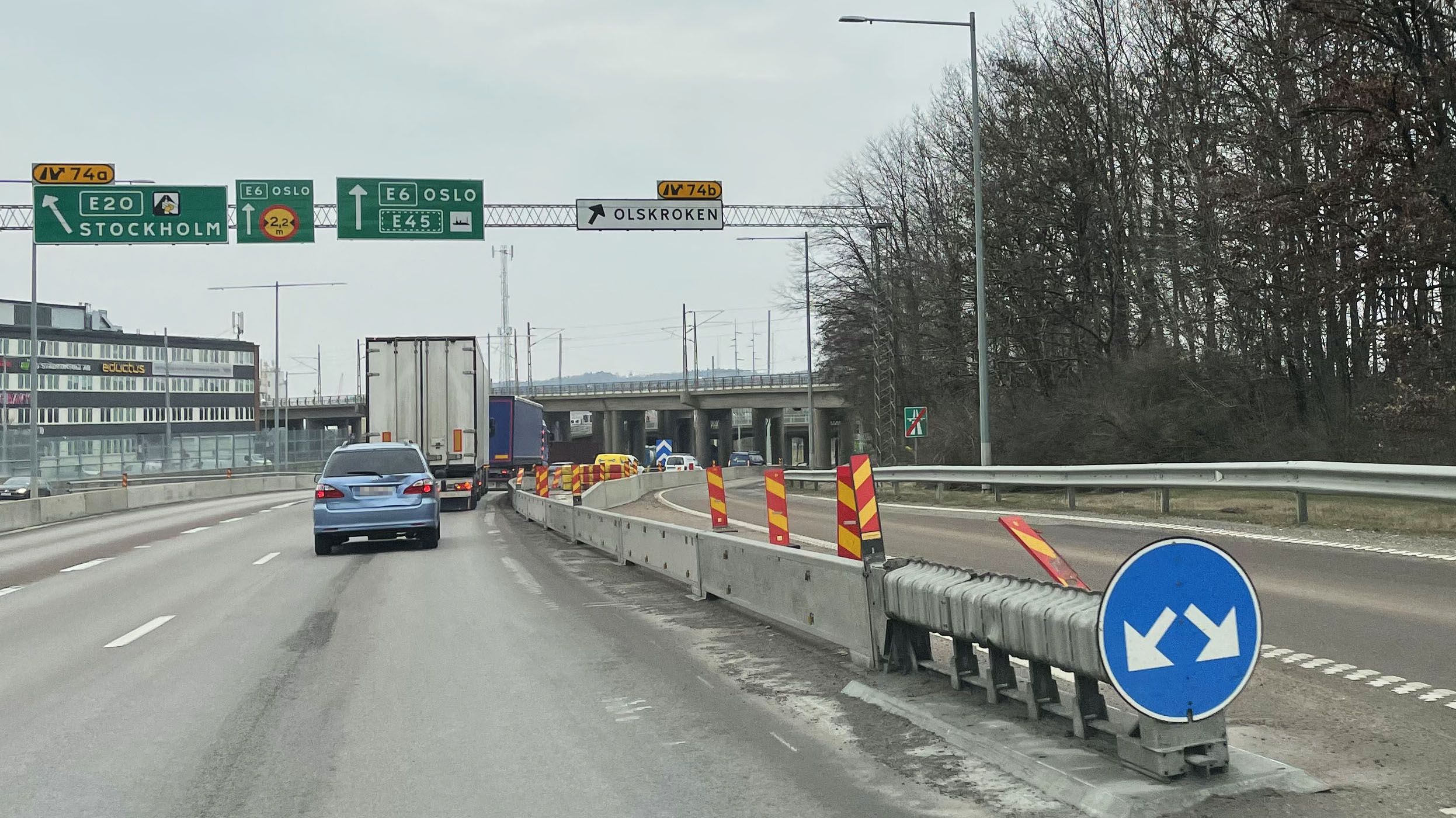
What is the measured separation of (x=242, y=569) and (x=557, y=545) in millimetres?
5291

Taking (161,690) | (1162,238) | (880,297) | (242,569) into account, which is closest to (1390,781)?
(161,690)

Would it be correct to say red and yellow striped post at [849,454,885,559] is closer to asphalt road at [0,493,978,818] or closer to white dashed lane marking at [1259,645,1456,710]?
asphalt road at [0,493,978,818]

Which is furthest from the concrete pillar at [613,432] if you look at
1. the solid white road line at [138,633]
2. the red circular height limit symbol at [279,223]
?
the solid white road line at [138,633]

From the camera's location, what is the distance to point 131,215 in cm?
3009

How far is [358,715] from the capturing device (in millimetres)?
7262

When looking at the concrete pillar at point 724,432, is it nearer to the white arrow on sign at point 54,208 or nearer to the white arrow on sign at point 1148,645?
the white arrow on sign at point 54,208

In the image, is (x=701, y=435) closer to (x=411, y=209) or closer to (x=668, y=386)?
(x=668, y=386)

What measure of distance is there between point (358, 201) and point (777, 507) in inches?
788

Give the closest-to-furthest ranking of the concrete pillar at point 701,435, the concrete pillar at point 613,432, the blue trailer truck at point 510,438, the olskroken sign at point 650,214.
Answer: the olskroken sign at point 650,214 < the blue trailer truck at point 510,438 < the concrete pillar at point 701,435 < the concrete pillar at point 613,432

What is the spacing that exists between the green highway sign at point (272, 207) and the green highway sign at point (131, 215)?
17.6 inches

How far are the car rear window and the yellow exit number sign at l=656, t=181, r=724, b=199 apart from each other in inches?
427

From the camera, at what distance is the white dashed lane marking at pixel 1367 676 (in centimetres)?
655

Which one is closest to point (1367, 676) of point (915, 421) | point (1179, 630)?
point (1179, 630)

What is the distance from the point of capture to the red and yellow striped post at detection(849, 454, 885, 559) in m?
8.10
